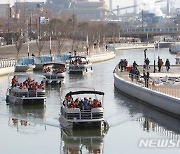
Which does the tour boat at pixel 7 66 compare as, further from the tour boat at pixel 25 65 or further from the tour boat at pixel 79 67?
the tour boat at pixel 79 67

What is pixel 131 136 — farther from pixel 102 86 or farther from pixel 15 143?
pixel 102 86

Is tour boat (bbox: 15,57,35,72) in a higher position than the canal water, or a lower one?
higher

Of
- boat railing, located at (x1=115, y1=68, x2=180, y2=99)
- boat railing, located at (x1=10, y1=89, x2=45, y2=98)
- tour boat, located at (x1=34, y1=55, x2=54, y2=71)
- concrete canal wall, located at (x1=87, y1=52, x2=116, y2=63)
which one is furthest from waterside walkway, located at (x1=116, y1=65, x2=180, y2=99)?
concrete canal wall, located at (x1=87, y1=52, x2=116, y2=63)

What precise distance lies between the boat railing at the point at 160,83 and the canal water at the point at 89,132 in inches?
55.3

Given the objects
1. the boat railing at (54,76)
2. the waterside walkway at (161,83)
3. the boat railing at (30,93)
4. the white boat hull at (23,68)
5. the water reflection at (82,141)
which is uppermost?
the waterside walkway at (161,83)

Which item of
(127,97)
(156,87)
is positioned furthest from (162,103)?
(127,97)

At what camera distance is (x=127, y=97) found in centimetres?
5128

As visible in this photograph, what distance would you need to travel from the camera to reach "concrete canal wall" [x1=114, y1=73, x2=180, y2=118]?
40.0 metres

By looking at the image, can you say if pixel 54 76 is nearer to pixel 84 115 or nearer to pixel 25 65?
pixel 25 65

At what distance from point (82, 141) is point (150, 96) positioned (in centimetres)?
1135

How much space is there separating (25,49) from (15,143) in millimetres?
75969

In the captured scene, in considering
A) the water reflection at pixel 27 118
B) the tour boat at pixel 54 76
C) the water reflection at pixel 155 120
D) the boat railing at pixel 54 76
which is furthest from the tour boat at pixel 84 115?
the boat railing at pixel 54 76

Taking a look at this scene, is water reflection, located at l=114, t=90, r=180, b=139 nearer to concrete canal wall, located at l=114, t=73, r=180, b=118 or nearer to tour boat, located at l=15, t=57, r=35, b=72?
concrete canal wall, located at l=114, t=73, r=180, b=118

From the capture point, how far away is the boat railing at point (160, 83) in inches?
1757
